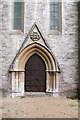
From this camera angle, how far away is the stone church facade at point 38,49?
16844mm

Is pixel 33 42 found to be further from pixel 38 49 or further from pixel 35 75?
pixel 35 75

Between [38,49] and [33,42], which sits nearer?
[33,42]

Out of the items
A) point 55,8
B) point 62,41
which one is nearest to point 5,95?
point 62,41

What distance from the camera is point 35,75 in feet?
56.3

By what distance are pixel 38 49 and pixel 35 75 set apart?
4.34 ft

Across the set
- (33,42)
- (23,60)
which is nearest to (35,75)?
(23,60)

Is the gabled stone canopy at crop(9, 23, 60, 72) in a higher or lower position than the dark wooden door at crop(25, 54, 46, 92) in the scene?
higher

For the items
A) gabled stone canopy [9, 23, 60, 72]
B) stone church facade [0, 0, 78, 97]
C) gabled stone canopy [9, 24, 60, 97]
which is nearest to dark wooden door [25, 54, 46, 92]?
stone church facade [0, 0, 78, 97]

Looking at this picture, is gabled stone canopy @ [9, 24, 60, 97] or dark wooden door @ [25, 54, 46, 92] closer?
gabled stone canopy @ [9, 24, 60, 97]

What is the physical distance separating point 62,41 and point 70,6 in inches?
71.3

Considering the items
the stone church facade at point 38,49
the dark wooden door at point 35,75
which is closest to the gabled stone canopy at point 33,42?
the stone church facade at point 38,49

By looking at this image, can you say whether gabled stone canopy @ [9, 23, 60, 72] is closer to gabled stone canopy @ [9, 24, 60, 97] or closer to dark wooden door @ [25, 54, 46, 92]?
gabled stone canopy @ [9, 24, 60, 97]

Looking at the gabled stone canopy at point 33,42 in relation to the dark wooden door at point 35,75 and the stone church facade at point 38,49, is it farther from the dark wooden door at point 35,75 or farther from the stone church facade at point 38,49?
the dark wooden door at point 35,75

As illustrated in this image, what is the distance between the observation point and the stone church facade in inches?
663
